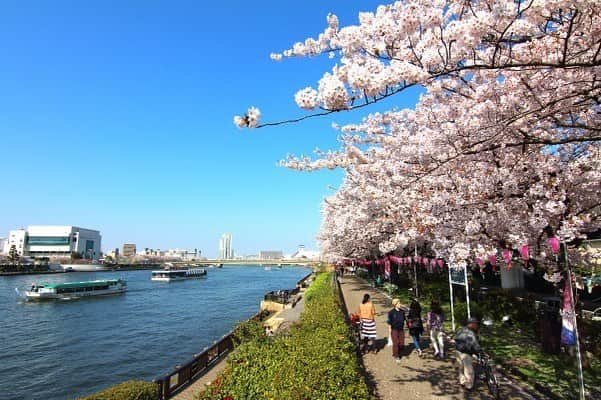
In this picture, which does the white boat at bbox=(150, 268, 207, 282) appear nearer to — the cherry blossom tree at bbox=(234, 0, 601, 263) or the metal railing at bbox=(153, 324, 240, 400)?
the metal railing at bbox=(153, 324, 240, 400)

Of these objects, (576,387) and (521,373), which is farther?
(521,373)

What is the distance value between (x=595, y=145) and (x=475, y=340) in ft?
16.2

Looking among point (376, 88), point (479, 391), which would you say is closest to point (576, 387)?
point (479, 391)

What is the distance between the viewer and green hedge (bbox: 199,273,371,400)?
4949mm

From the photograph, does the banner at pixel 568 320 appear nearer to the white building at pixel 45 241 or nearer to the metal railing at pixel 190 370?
the metal railing at pixel 190 370

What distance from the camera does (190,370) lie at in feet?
41.0

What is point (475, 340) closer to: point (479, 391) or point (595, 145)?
point (479, 391)

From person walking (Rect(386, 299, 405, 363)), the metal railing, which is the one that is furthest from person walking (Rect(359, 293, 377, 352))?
the metal railing

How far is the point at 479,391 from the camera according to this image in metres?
7.68

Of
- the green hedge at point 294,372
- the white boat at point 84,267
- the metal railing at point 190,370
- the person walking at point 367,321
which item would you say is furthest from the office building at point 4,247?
the green hedge at point 294,372

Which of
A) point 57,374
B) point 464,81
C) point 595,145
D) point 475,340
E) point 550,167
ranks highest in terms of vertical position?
point 464,81

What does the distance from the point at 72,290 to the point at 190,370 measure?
147 feet

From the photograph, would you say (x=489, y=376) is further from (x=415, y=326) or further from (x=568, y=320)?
(x=415, y=326)

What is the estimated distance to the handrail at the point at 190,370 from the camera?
10688mm
